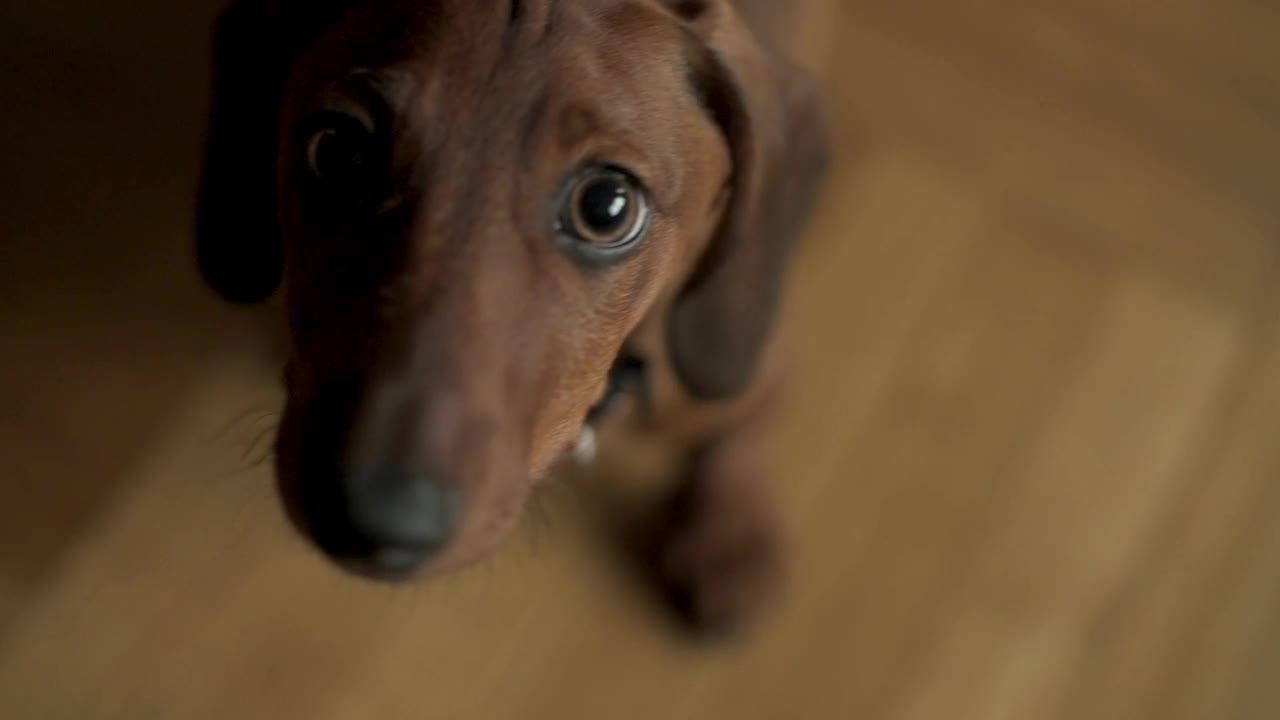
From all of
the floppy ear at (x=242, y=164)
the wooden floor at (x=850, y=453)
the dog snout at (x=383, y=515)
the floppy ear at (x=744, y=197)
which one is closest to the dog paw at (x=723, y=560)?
the wooden floor at (x=850, y=453)

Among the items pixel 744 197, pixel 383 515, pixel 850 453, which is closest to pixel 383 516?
pixel 383 515

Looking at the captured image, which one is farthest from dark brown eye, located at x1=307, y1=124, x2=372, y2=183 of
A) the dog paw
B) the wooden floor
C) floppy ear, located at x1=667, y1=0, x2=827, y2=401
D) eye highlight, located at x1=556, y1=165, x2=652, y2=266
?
the dog paw

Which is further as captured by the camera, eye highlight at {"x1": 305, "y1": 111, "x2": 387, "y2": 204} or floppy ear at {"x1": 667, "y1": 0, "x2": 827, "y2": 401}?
floppy ear at {"x1": 667, "y1": 0, "x2": 827, "y2": 401}

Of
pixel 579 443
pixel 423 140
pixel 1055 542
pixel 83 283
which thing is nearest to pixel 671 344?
pixel 579 443

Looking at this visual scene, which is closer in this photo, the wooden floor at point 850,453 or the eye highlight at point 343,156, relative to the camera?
the eye highlight at point 343,156

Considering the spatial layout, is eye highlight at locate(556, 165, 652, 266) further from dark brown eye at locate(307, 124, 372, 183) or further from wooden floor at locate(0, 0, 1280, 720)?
wooden floor at locate(0, 0, 1280, 720)

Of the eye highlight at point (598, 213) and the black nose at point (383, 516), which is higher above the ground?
the eye highlight at point (598, 213)

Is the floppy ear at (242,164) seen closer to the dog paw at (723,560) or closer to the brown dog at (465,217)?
the brown dog at (465,217)
